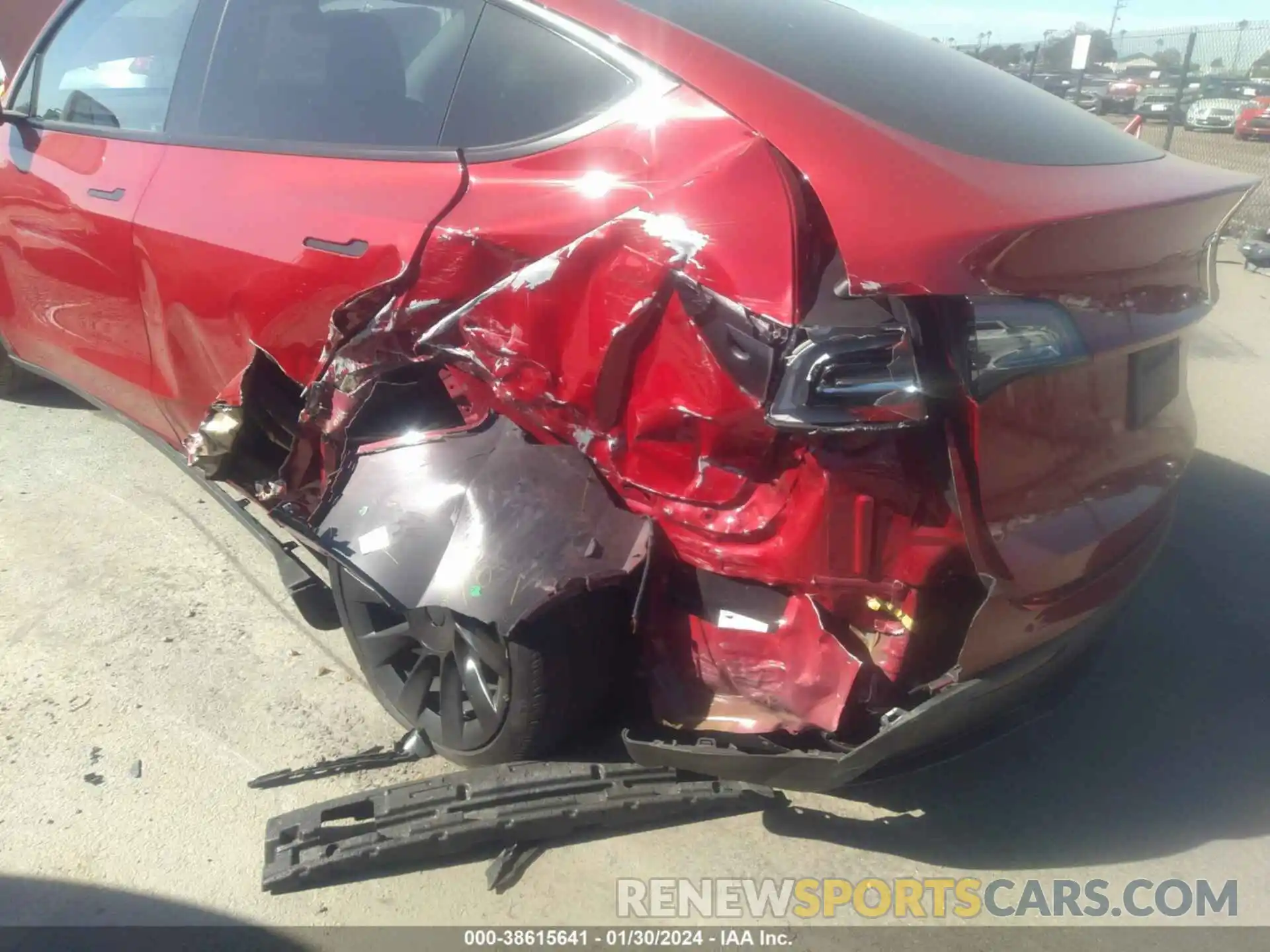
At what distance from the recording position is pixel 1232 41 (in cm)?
1145

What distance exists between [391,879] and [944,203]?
187cm

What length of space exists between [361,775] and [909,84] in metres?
2.17

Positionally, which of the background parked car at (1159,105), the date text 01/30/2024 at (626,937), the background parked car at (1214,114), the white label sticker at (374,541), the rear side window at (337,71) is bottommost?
the background parked car at (1214,114)

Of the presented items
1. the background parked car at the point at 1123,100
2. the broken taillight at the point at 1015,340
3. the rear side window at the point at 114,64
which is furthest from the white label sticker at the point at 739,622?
the background parked car at the point at 1123,100

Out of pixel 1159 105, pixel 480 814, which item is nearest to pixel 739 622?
pixel 480 814

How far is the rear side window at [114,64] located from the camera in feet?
10.8

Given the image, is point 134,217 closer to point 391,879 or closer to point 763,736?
point 391,879

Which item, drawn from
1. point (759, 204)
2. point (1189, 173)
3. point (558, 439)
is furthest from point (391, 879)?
point (1189, 173)

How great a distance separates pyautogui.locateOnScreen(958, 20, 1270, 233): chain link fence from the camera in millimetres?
10844

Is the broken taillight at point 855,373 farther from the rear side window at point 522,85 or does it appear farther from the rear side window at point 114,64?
the rear side window at point 114,64

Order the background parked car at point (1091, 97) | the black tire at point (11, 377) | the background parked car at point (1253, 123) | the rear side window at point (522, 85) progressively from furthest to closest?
the background parked car at point (1253, 123)
the background parked car at point (1091, 97)
the black tire at point (11, 377)
the rear side window at point (522, 85)

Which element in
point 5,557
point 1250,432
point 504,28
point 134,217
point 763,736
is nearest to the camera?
point 763,736

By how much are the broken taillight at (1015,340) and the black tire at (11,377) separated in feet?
15.5

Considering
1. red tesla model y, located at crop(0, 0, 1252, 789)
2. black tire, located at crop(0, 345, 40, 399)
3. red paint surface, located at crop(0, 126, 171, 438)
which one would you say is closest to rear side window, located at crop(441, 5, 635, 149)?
red tesla model y, located at crop(0, 0, 1252, 789)
